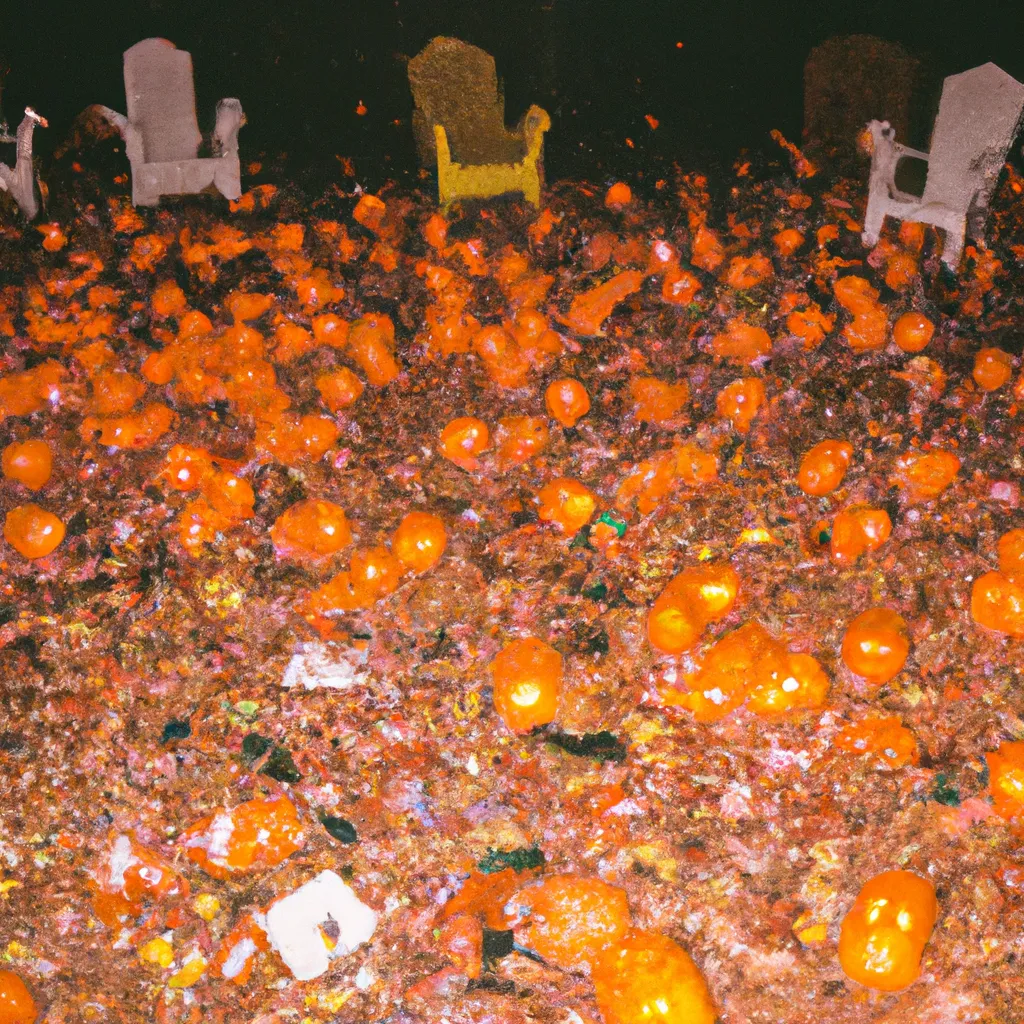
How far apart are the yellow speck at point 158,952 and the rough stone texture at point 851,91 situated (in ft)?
6.90

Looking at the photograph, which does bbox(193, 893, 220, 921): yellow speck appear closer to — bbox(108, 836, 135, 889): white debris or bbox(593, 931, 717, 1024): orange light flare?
bbox(108, 836, 135, 889): white debris

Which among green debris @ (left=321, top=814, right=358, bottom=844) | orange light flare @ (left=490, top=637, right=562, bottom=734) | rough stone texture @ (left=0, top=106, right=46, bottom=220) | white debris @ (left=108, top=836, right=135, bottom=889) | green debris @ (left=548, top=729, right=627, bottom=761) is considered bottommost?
white debris @ (left=108, top=836, right=135, bottom=889)

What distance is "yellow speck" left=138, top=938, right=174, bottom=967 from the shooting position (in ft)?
4.93

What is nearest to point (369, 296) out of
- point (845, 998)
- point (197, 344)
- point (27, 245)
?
point (197, 344)

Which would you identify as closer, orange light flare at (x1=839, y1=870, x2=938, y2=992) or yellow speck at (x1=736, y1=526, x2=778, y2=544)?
orange light flare at (x1=839, y1=870, x2=938, y2=992)

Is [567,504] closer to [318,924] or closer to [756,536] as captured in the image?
[756,536]

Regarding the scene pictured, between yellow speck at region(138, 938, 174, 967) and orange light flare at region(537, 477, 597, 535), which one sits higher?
orange light flare at region(537, 477, 597, 535)

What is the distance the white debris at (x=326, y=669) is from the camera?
152 centimetres

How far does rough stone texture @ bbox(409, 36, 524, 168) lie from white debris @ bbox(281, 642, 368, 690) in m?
1.04

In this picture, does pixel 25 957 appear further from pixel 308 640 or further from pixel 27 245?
pixel 27 245

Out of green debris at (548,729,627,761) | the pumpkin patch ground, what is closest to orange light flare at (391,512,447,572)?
the pumpkin patch ground

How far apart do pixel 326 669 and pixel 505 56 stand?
1314 mm

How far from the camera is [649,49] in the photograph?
1.57 meters

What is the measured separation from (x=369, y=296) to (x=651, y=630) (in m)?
0.91
